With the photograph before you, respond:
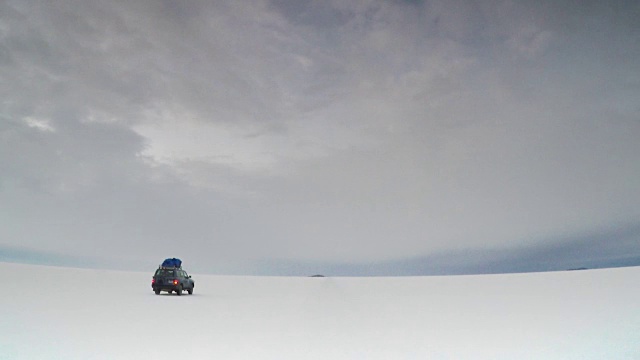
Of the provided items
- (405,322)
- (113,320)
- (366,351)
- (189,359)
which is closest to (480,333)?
(405,322)

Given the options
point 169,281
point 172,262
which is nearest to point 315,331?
point 169,281

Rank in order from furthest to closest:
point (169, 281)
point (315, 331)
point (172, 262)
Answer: point (172, 262) < point (169, 281) < point (315, 331)

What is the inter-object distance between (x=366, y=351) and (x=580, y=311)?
38.5ft

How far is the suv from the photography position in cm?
2787

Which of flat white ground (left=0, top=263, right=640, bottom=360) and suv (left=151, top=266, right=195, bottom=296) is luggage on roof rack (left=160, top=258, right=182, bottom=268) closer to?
suv (left=151, top=266, right=195, bottom=296)

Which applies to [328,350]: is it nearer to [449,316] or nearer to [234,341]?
[234,341]

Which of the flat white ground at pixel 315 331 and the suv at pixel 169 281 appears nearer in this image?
the flat white ground at pixel 315 331

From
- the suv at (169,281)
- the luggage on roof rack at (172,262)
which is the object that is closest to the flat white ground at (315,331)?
the suv at (169,281)

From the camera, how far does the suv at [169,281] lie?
27872 mm

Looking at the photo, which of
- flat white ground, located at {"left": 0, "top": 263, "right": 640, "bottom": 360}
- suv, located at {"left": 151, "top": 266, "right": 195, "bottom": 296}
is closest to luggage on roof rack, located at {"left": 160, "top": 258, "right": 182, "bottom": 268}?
suv, located at {"left": 151, "top": 266, "right": 195, "bottom": 296}

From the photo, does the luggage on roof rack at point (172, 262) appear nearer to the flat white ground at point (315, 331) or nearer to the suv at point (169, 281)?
the suv at point (169, 281)

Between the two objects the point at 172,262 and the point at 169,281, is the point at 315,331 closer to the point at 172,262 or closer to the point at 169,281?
the point at 169,281

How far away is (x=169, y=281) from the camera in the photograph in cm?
2794

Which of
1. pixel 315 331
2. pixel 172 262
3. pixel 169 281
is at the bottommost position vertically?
pixel 315 331
